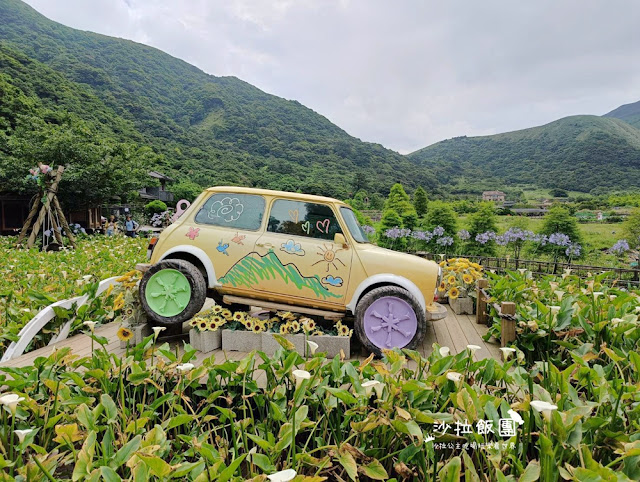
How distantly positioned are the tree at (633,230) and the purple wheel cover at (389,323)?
1655cm

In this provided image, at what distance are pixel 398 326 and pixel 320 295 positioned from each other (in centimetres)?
70

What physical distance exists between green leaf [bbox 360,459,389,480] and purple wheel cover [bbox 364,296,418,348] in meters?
1.51

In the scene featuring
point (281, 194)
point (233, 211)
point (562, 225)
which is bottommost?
point (562, 225)

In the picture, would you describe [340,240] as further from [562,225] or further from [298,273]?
[562,225]

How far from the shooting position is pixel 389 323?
2.93 meters

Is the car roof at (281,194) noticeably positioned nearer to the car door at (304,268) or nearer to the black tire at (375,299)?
the car door at (304,268)

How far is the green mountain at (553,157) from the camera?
206ft

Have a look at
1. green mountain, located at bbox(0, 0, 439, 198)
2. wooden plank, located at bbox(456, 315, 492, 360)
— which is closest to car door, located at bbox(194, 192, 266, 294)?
wooden plank, located at bbox(456, 315, 492, 360)

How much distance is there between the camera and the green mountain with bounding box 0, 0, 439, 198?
41.3 metres

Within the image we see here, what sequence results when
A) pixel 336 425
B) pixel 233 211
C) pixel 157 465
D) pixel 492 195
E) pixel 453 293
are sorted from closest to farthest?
pixel 157 465 → pixel 336 425 → pixel 233 211 → pixel 453 293 → pixel 492 195

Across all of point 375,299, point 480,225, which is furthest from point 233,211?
point 480,225

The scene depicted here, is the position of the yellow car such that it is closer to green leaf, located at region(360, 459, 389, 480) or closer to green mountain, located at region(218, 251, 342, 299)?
green mountain, located at region(218, 251, 342, 299)

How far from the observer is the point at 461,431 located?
5.21 ft

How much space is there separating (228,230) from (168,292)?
738 millimetres
